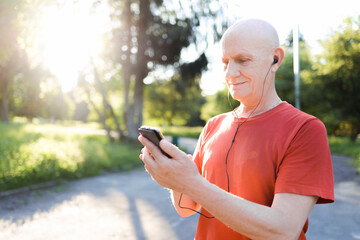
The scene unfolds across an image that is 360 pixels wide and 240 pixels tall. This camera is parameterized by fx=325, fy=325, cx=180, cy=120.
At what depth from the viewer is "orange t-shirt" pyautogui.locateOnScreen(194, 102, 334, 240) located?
119 cm

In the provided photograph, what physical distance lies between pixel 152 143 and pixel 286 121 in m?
0.56

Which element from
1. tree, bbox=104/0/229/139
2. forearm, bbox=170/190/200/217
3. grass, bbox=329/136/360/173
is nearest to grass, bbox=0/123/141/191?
tree, bbox=104/0/229/139

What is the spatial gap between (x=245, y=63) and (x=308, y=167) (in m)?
0.51

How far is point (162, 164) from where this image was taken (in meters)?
1.17

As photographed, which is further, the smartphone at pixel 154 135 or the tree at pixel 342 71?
the tree at pixel 342 71

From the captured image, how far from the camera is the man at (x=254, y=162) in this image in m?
1.13

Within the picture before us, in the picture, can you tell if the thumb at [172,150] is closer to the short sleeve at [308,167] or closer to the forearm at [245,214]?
the forearm at [245,214]

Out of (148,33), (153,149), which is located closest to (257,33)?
(153,149)

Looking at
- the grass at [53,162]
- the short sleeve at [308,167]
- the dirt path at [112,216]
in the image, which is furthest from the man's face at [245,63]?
the grass at [53,162]

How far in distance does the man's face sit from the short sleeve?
0.31 m

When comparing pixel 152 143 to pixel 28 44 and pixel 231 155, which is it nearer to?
pixel 231 155

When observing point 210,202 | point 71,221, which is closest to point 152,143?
point 210,202

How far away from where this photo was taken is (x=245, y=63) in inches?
55.4

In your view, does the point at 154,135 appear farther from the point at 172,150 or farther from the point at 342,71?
the point at 342,71
